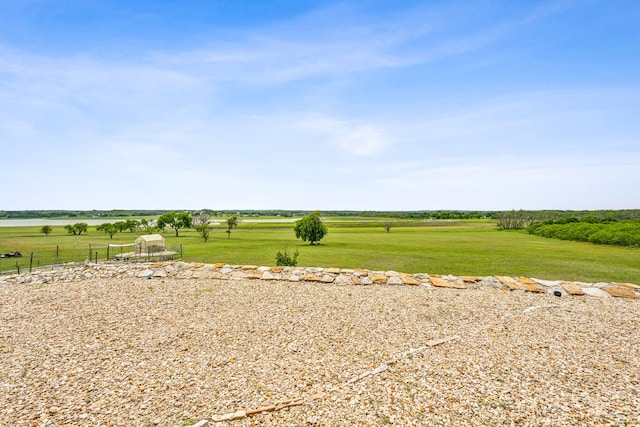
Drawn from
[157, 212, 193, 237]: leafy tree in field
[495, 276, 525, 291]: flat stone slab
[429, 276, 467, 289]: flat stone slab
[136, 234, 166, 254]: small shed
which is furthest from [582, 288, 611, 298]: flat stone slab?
[157, 212, 193, 237]: leafy tree in field

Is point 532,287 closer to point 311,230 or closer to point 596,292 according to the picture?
point 596,292

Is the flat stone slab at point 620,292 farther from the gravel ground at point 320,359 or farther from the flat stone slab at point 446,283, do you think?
the flat stone slab at point 446,283

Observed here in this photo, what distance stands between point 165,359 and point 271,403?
303cm

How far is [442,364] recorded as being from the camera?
21.6 ft

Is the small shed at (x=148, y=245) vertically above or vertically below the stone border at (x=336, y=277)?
below

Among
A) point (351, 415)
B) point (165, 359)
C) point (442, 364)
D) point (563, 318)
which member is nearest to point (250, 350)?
point (165, 359)

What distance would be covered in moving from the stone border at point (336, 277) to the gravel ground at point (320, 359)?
2.80 ft

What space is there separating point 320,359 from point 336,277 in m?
7.11

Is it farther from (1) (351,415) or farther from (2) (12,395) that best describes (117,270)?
(1) (351,415)

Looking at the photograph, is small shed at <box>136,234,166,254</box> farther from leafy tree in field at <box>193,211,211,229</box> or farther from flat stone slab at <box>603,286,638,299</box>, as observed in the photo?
leafy tree in field at <box>193,211,211,229</box>

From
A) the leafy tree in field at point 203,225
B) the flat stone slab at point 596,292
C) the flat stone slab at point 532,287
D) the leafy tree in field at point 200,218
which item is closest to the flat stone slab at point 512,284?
the flat stone slab at point 532,287

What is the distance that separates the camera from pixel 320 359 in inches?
270

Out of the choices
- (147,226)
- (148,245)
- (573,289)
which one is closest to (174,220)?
(147,226)

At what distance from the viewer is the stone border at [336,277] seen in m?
12.3
